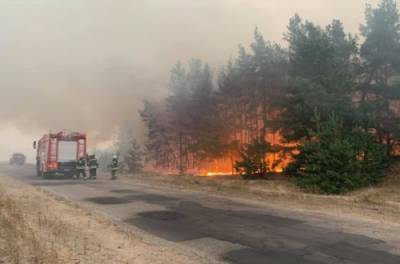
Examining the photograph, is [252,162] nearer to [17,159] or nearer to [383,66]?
[383,66]

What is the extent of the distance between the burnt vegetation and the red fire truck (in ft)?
37.5

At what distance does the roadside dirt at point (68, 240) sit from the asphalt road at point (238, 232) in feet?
1.93

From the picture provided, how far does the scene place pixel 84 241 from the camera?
9.68 m

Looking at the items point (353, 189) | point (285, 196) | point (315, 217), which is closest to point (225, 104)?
point (353, 189)

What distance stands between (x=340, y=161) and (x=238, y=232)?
12.6 meters

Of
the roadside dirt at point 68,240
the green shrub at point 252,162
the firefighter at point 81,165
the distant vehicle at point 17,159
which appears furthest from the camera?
the distant vehicle at point 17,159

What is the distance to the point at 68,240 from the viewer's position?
382 inches

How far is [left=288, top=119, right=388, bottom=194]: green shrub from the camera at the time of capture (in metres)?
22.1

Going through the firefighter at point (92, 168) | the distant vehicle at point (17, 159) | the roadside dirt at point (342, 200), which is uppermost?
the distant vehicle at point (17, 159)

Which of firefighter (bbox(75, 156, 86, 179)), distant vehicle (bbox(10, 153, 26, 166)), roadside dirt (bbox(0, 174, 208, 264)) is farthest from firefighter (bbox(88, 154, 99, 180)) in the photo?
distant vehicle (bbox(10, 153, 26, 166))

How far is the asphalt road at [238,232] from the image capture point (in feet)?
28.2

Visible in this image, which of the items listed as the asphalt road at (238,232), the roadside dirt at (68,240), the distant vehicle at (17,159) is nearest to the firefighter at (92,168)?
the asphalt road at (238,232)

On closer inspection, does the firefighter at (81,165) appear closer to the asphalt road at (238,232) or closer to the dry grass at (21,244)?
the asphalt road at (238,232)

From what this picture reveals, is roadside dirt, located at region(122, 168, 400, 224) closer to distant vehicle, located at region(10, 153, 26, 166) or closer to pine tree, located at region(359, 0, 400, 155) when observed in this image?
pine tree, located at region(359, 0, 400, 155)
